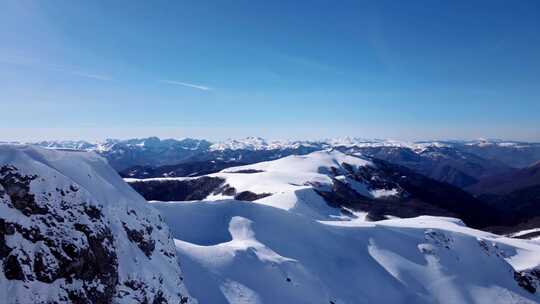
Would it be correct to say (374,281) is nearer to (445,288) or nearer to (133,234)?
(445,288)

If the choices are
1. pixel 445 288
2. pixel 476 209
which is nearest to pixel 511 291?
pixel 445 288

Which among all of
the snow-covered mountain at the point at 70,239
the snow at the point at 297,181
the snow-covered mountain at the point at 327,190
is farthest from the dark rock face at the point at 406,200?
the snow-covered mountain at the point at 70,239

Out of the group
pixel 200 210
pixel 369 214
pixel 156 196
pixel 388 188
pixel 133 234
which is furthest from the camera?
pixel 388 188

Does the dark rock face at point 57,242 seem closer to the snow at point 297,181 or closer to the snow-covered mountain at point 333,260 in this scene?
the snow-covered mountain at point 333,260

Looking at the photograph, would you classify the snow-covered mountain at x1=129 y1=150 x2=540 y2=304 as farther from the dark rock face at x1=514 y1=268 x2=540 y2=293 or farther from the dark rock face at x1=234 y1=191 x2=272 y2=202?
the dark rock face at x1=234 y1=191 x2=272 y2=202

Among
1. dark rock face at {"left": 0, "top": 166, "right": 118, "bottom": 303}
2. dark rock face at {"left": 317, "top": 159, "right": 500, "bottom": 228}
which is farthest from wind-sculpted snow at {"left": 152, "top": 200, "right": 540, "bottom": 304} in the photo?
dark rock face at {"left": 317, "top": 159, "right": 500, "bottom": 228}

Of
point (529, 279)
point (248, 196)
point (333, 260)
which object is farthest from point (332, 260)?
point (248, 196)
